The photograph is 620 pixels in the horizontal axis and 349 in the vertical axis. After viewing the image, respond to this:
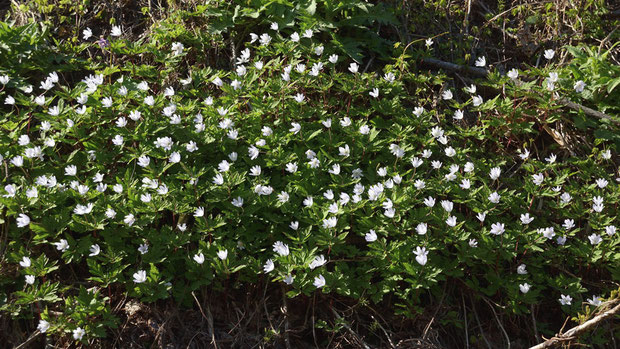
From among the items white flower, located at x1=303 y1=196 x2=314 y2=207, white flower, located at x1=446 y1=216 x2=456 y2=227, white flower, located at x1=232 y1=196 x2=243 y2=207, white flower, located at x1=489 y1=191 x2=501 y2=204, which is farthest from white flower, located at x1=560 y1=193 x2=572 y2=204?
white flower, located at x1=232 y1=196 x2=243 y2=207

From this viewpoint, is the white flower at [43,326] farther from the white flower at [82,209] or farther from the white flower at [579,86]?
the white flower at [579,86]

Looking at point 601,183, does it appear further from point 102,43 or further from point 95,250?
point 102,43

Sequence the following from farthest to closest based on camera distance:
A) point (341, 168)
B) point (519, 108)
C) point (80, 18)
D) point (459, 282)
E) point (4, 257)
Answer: point (80, 18) < point (519, 108) < point (341, 168) < point (459, 282) < point (4, 257)

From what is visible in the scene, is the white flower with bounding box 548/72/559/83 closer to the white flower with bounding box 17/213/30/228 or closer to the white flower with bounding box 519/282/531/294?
the white flower with bounding box 519/282/531/294

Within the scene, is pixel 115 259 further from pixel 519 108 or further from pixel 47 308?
pixel 519 108

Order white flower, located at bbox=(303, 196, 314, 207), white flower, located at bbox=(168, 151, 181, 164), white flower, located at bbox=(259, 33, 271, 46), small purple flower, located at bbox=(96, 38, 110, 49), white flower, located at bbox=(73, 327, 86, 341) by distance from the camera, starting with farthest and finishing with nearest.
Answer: small purple flower, located at bbox=(96, 38, 110, 49)
white flower, located at bbox=(259, 33, 271, 46)
white flower, located at bbox=(168, 151, 181, 164)
white flower, located at bbox=(303, 196, 314, 207)
white flower, located at bbox=(73, 327, 86, 341)

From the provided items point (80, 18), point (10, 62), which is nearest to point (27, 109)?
point (10, 62)
